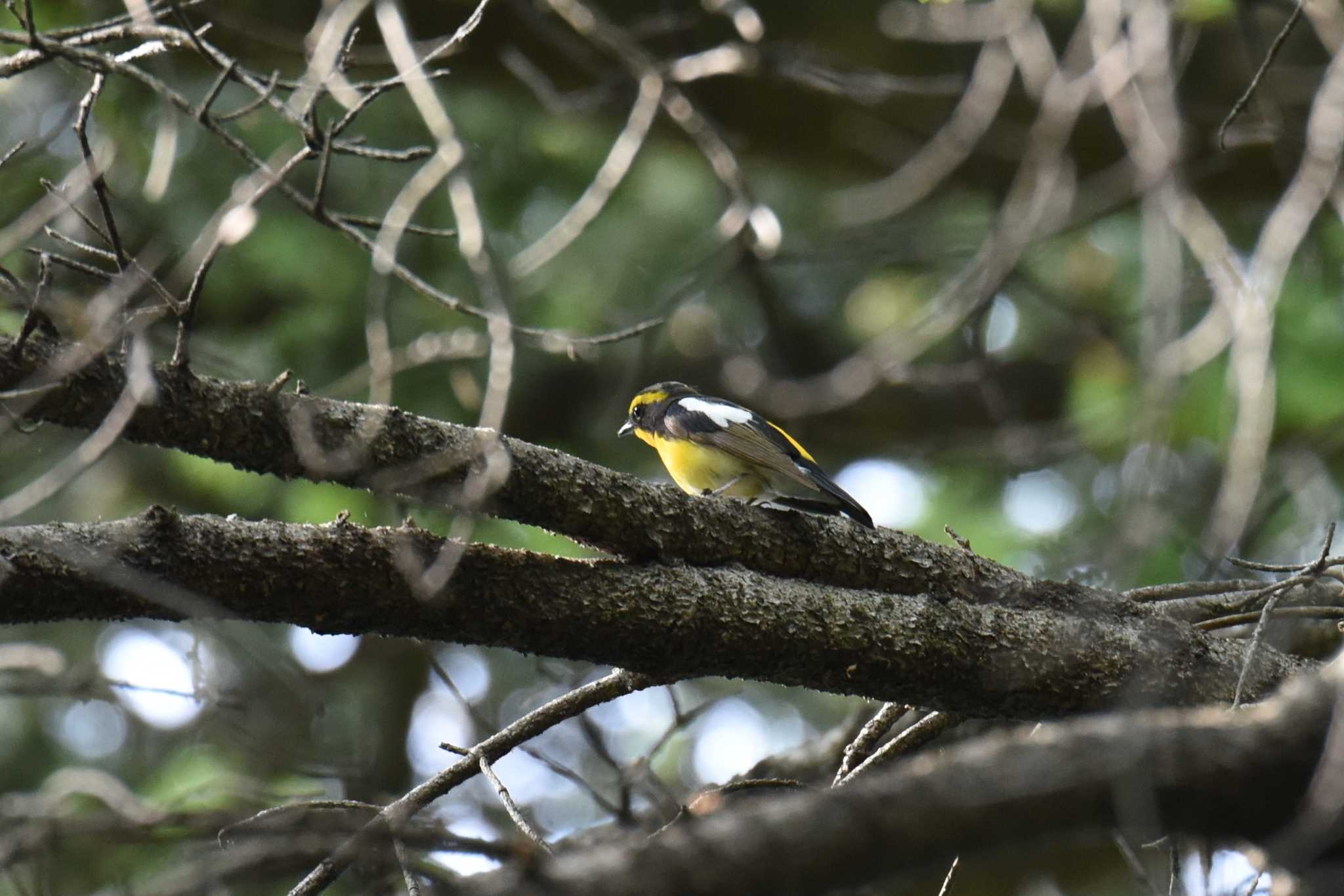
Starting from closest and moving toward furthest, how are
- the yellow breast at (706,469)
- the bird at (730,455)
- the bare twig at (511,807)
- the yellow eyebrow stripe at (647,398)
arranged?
the bare twig at (511,807), the bird at (730,455), the yellow breast at (706,469), the yellow eyebrow stripe at (647,398)

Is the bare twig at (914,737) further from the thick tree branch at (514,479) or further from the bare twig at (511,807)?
the bare twig at (511,807)

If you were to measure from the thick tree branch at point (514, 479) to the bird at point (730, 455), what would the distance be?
57.0 inches

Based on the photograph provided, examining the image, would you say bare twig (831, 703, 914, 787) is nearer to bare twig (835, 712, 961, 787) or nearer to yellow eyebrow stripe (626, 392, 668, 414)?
bare twig (835, 712, 961, 787)

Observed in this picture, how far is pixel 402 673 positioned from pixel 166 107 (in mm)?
5318

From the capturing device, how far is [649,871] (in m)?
1.46

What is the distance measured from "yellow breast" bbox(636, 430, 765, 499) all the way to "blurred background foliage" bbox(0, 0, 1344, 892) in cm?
42

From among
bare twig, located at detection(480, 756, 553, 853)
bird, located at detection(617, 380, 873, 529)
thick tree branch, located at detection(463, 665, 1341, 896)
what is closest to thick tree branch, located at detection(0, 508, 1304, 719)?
bare twig, located at detection(480, 756, 553, 853)

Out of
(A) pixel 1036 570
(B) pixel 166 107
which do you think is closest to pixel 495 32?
(B) pixel 166 107

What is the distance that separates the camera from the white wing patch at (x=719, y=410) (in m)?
5.82

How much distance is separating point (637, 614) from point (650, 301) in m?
4.65

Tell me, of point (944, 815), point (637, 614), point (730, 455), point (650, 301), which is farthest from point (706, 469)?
point (944, 815)

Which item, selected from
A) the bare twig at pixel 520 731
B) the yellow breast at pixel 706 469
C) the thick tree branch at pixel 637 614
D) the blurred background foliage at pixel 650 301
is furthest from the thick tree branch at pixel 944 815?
the yellow breast at pixel 706 469

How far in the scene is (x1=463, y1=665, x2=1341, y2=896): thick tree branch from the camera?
1473 mm

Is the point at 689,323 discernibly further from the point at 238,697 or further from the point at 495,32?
the point at 238,697
